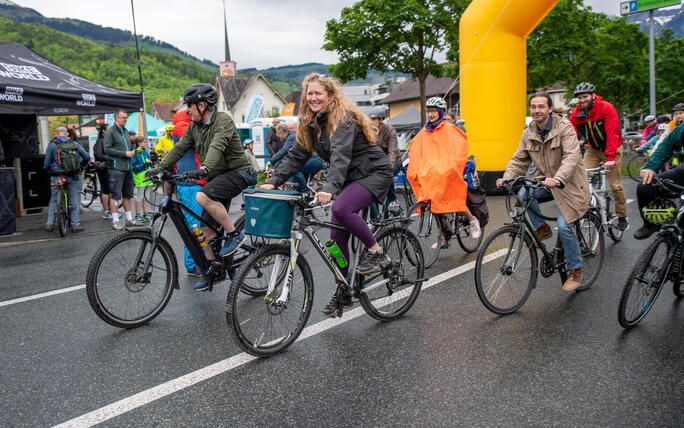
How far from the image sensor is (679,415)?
2.94 m

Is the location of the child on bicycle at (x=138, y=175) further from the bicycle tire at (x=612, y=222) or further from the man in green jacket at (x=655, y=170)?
the man in green jacket at (x=655, y=170)

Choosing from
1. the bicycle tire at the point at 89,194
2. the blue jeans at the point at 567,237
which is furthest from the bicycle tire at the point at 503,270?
the bicycle tire at the point at 89,194

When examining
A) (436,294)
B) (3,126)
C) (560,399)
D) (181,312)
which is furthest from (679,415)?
(3,126)

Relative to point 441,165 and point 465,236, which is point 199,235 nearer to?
point 441,165

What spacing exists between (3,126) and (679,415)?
46.1 feet

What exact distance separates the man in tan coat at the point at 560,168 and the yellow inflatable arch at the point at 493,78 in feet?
24.3

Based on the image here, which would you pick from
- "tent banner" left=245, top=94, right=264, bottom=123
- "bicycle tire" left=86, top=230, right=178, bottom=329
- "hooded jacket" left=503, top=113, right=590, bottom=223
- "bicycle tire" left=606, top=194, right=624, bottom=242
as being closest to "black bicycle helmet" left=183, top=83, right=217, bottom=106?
"bicycle tire" left=86, top=230, right=178, bottom=329

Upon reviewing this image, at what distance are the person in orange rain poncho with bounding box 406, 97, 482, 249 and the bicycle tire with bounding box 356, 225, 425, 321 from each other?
1.92 m

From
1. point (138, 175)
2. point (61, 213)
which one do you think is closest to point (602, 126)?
point (61, 213)

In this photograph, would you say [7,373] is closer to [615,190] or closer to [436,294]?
[436,294]

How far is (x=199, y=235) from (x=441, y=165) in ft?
9.87

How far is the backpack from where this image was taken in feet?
31.6

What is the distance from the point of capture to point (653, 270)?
4.12 m

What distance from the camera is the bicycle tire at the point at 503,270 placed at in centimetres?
440
